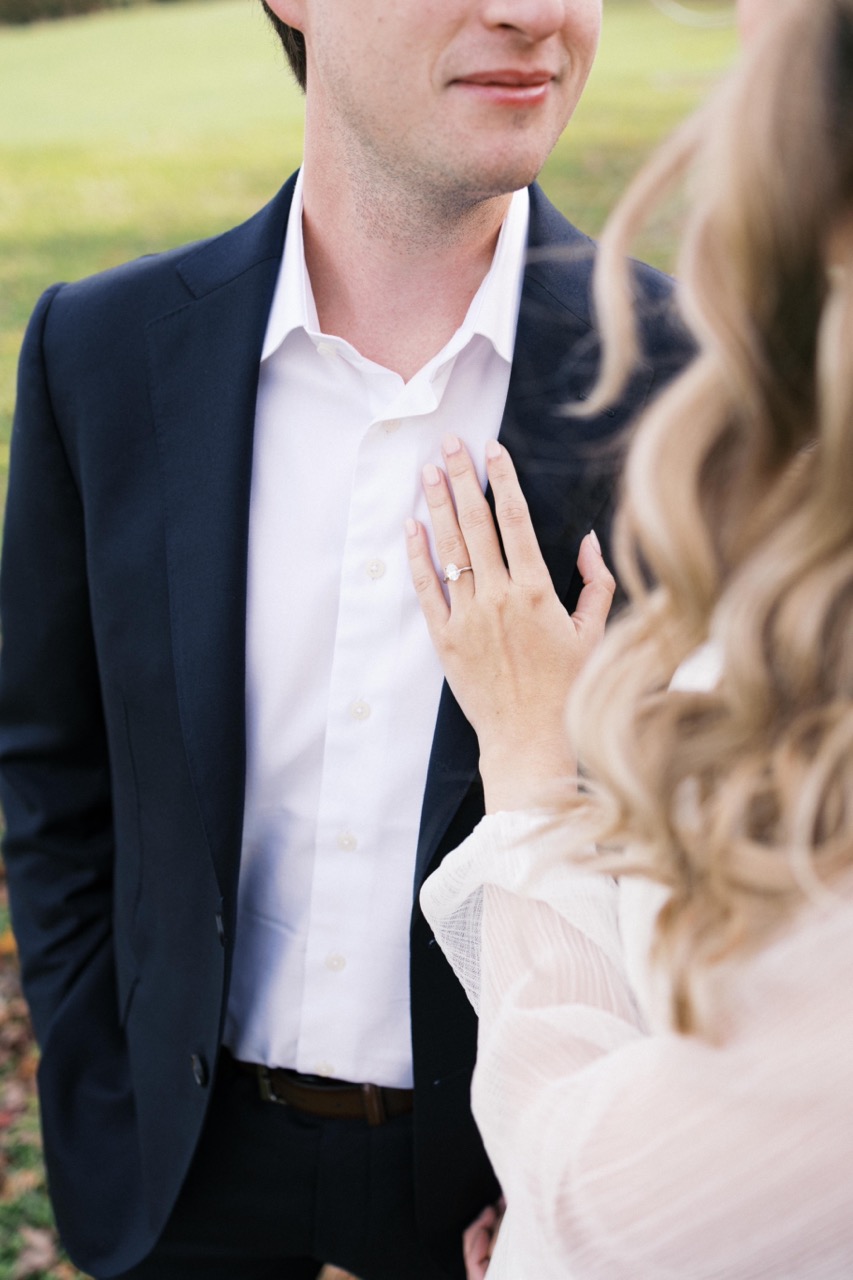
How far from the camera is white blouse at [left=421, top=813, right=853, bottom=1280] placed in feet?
3.50

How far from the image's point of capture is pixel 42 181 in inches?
490

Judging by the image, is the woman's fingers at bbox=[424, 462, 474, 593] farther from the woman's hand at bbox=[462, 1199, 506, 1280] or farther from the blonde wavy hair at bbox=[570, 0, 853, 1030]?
the woman's hand at bbox=[462, 1199, 506, 1280]

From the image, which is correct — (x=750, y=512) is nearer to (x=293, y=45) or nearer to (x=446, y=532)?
(x=446, y=532)

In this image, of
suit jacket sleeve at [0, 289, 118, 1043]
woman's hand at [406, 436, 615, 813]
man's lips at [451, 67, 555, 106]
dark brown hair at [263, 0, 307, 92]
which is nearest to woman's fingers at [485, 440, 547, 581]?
woman's hand at [406, 436, 615, 813]

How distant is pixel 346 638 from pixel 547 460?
17.4 inches

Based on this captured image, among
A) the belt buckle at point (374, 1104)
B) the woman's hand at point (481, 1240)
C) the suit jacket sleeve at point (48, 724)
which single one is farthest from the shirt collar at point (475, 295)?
the woman's hand at point (481, 1240)

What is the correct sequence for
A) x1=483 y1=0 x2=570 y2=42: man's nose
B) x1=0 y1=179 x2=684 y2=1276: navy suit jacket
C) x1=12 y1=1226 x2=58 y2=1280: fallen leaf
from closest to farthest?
x1=483 y1=0 x2=570 y2=42: man's nose
x1=0 y1=179 x2=684 y2=1276: navy suit jacket
x1=12 y1=1226 x2=58 y2=1280: fallen leaf

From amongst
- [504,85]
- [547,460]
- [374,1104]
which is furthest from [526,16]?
[374,1104]

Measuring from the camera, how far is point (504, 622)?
1649 millimetres

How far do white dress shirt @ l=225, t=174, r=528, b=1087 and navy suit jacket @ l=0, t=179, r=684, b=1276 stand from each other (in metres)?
0.06

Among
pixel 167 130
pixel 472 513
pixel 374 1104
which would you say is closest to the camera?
pixel 472 513

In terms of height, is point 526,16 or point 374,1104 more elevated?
point 526,16

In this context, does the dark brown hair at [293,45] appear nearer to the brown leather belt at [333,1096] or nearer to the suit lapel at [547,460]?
the suit lapel at [547,460]

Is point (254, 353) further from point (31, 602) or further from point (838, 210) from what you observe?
point (838, 210)
